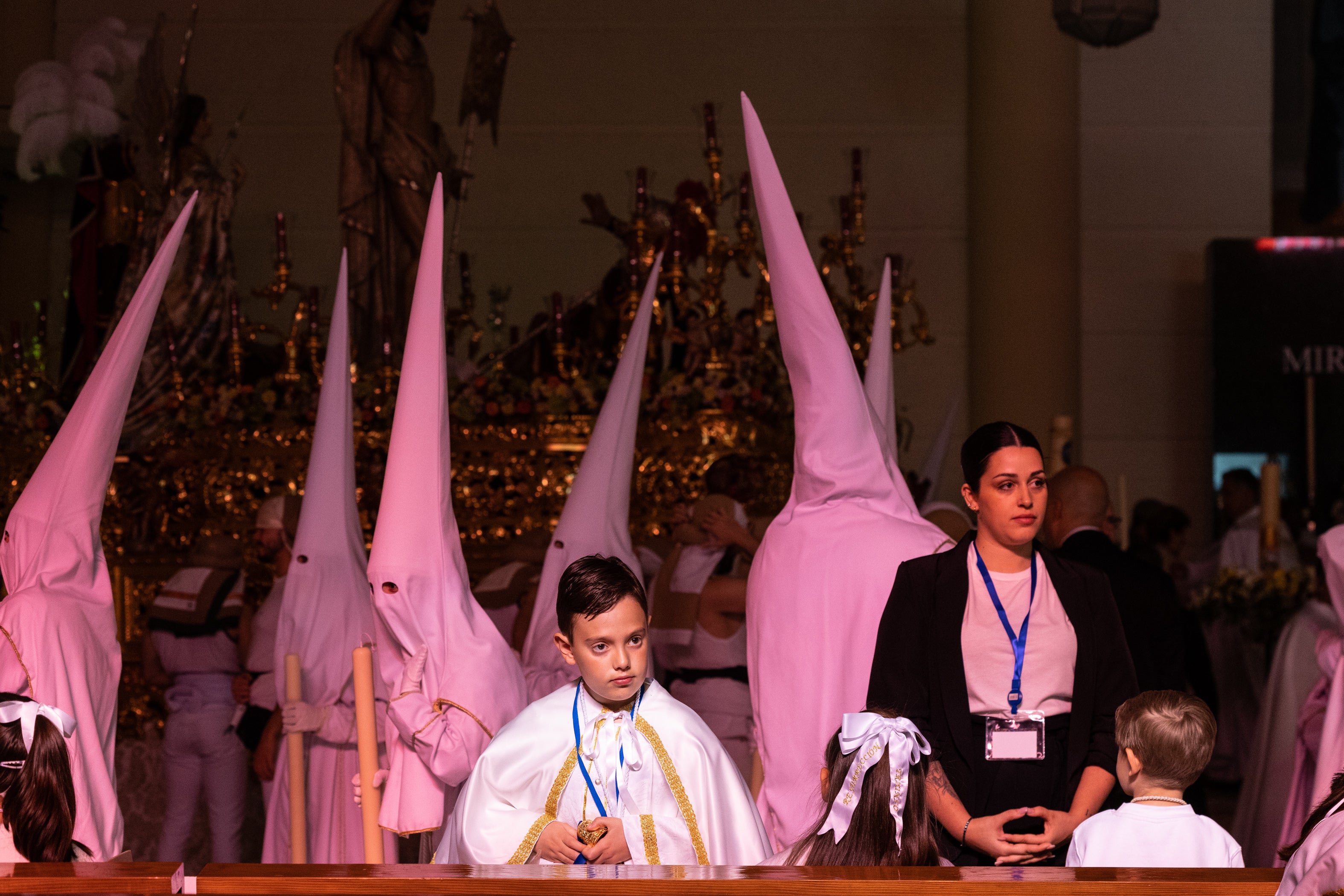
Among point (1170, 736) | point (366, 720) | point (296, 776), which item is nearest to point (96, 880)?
point (366, 720)

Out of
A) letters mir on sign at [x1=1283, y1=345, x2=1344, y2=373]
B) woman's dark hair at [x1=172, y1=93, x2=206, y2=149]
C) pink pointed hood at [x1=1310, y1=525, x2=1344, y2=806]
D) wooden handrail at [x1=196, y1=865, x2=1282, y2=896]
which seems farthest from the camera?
letters mir on sign at [x1=1283, y1=345, x2=1344, y2=373]

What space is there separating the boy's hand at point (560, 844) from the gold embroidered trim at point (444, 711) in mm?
990

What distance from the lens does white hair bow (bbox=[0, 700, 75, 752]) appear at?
300cm

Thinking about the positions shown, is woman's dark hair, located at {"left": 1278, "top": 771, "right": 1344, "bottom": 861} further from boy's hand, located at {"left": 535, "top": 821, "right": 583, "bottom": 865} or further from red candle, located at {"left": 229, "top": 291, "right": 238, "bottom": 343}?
red candle, located at {"left": 229, "top": 291, "right": 238, "bottom": 343}

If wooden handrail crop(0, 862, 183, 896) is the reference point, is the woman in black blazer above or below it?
above

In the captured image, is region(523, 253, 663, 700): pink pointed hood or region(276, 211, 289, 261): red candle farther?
region(276, 211, 289, 261): red candle

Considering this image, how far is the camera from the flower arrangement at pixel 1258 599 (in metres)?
7.38

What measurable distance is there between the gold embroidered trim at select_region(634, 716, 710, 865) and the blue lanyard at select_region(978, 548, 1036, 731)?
151 millimetres

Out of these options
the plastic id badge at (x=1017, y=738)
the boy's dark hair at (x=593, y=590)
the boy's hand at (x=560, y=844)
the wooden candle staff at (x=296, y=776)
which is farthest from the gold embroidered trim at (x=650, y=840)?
the wooden candle staff at (x=296, y=776)

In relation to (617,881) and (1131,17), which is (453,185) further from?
(617,881)

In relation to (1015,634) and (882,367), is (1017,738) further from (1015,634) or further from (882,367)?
(882,367)

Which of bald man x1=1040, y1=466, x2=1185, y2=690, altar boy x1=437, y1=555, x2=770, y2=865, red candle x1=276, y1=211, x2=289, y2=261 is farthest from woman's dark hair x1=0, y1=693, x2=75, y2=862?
red candle x1=276, y1=211, x2=289, y2=261

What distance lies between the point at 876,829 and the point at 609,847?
1.88 ft

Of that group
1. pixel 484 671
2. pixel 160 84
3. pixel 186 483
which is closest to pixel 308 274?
pixel 160 84
